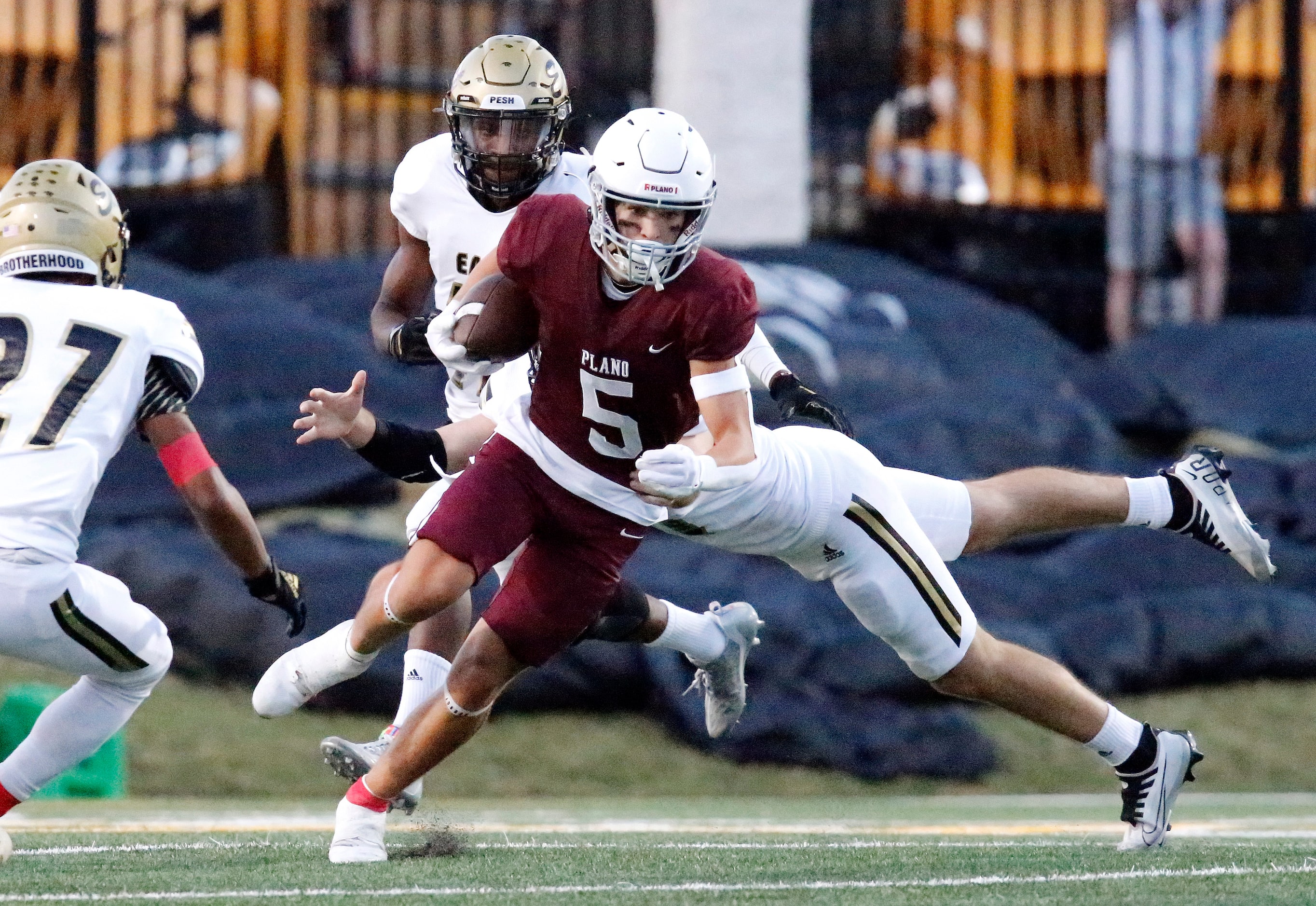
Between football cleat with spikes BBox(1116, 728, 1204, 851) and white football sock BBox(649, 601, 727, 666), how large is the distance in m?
1.22

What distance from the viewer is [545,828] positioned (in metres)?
5.91

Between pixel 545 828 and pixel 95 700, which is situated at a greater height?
pixel 95 700

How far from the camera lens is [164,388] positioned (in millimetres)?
4203

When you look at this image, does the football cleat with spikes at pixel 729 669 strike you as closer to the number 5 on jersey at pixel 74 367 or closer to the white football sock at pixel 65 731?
the white football sock at pixel 65 731

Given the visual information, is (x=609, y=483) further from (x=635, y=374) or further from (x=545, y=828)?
(x=545, y=828)

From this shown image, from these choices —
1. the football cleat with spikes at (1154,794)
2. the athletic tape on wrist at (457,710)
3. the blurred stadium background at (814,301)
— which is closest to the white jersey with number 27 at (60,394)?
the athletic tape on wrist at (457,710)

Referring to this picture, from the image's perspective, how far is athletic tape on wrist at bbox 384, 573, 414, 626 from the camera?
4.55 metres

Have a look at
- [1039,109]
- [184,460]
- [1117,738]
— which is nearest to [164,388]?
[184,460]

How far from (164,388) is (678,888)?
1.42 meters

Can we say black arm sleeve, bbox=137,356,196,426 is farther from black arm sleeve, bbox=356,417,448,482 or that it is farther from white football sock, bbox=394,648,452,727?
white football sock, bbox=394,648,452,727

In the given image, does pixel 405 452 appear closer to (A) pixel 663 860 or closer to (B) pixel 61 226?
(B) pixel 61 226

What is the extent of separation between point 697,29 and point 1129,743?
6.94 metres

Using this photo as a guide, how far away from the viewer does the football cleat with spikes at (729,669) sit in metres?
5.68

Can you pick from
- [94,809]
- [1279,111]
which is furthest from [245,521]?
[1279,111]
